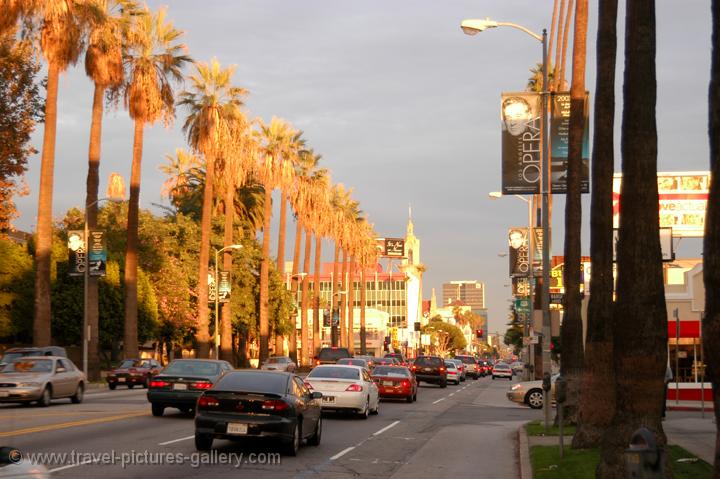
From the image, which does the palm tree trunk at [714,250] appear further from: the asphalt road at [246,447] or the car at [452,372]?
the car at [452,372]

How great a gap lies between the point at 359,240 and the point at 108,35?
56127 mm

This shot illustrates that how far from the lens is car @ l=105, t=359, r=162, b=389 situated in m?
45.5

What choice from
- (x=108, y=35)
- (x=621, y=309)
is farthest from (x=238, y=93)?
(x=621, y=309)

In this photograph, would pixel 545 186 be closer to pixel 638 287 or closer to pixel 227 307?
pixel 638 287

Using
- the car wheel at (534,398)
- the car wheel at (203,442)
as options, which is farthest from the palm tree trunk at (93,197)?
the car wheel at (203,442)

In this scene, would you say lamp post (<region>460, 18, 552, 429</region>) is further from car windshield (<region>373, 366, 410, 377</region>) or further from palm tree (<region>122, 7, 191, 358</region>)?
palm tree (<region>122, 7, 191, 358</region>)

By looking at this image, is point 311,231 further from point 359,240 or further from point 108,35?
point 108,35

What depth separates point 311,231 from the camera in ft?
283

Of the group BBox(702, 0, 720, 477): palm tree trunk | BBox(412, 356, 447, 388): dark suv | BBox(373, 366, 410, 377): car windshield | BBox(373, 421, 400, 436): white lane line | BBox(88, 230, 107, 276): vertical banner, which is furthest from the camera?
BBox(412, 356, 447, 388): dark suv

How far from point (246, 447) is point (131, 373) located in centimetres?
2952

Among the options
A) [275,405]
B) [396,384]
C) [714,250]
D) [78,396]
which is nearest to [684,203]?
[396,384]

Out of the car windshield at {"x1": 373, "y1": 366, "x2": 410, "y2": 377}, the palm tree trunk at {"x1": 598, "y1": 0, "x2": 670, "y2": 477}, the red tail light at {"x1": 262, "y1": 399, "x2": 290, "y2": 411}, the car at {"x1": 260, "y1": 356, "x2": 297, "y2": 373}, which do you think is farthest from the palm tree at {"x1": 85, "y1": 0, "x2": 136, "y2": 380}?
the palm tree trunk at {"x1": 598, "y1": 0, "x2": 670, "y2": 477}

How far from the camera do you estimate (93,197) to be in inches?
1873

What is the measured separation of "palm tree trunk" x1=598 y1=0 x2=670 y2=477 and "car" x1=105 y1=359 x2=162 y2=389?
36299 mm
